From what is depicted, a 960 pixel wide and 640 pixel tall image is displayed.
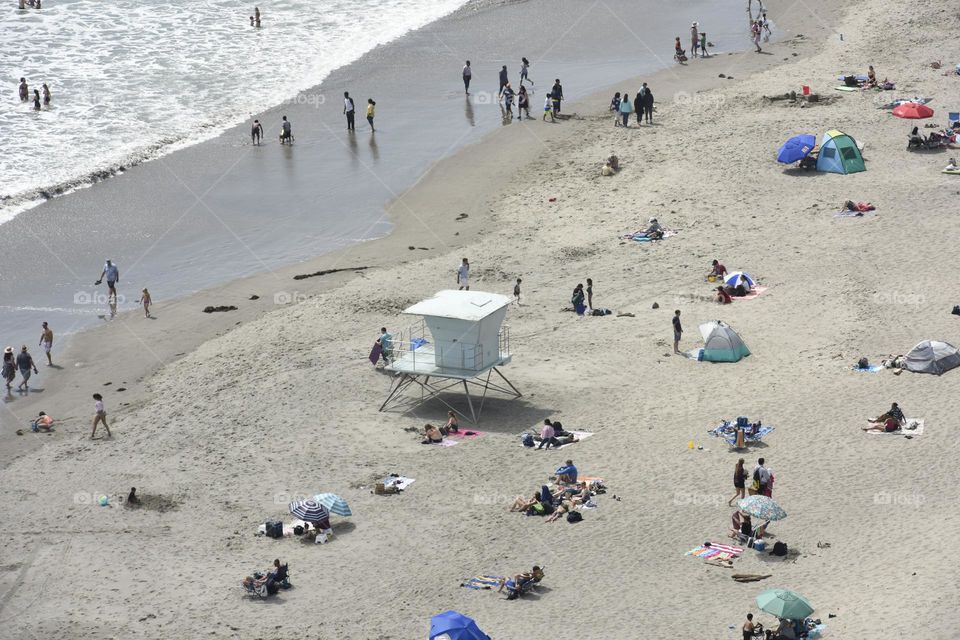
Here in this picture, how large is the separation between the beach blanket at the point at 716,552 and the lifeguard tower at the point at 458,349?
728cm

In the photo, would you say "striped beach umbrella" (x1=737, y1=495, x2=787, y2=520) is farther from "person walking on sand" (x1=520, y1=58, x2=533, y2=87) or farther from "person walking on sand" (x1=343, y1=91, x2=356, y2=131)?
"person walking on sand" (x1=520, y1=58, x2=533, y2=87)

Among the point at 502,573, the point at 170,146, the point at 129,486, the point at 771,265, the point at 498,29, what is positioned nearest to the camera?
the point at 502,573

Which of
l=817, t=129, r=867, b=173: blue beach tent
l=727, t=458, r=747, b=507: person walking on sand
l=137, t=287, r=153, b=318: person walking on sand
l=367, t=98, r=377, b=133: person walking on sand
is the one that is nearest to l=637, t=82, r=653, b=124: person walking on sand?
l=817, t=129, r=867, b=173: blue beach tent

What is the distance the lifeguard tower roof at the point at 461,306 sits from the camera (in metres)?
28.1

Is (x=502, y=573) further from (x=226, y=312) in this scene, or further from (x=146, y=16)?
(x=146, y=16)

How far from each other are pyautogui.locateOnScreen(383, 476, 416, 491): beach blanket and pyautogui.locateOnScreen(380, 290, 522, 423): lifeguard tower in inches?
115

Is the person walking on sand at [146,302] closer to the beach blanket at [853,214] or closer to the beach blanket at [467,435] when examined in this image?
the beach blanket at [467,435]

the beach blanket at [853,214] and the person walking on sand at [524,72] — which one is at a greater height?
the person walking on sand at [524,72]

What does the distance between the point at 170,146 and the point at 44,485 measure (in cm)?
2186

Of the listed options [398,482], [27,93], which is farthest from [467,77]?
[398,482]

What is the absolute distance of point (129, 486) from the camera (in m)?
26.1

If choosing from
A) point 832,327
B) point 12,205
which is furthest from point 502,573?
point 12,205

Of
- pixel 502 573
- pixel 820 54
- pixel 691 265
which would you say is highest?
pixel 820 54

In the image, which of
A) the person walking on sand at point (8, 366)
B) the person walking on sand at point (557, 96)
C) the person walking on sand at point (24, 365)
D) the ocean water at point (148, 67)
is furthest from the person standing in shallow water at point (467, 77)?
the person walking on sand at point (8, 366)
